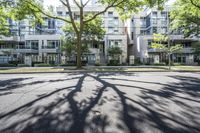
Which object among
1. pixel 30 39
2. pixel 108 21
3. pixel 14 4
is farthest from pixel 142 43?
pixel 14 4

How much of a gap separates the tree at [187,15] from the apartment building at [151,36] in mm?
14308

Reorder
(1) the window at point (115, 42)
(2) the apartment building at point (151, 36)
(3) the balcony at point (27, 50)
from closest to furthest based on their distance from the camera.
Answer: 1. (2) the apartment building at point (151, 36)
2. (3) the balcony at point (27, 50)
3. (1) the window at point (115, 42)

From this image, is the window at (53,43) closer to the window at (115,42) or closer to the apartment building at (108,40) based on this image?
the apartment building at (108,40)

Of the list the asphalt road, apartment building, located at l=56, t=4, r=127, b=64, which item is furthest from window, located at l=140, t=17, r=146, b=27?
the asphalt road

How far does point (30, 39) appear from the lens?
52.5 metres

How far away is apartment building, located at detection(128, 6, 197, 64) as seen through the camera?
5131cm

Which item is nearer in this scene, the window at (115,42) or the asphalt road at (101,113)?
the asphalt road at (101,113)

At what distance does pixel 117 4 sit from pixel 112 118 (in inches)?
912

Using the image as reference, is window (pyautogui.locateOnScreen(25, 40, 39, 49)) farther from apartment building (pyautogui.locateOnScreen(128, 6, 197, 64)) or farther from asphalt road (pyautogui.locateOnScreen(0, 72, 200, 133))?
asphalt road (pyautogui.locateOnScreen(0, 72, 200, 133))

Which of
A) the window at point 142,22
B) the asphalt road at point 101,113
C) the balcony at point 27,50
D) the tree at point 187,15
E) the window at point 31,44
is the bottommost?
the asphalt road at point 101,113

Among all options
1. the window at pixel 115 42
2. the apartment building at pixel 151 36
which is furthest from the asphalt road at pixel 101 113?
the window at pixel 115 42

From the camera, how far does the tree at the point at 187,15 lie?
28.6 metres

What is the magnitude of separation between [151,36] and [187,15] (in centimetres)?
2036

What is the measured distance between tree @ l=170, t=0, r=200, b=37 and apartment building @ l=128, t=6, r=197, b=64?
14.3m
